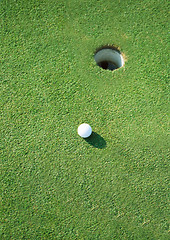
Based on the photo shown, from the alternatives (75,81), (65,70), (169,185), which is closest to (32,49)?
(65,70)

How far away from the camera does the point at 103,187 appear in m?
4.30

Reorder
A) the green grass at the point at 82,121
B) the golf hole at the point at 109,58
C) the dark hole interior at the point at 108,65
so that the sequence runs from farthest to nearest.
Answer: the dark hole interior at the point at 108,65 → the golf hole at the point at 109,58 → the green grass at the point at 82,121

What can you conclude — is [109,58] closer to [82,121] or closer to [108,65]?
[108,65]

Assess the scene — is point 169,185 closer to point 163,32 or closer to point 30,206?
point 30,206

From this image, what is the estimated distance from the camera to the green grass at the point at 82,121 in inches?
166

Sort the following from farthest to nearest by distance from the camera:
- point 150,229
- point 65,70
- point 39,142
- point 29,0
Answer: point 29,0
point 65,70
point 39,142
point 150,229

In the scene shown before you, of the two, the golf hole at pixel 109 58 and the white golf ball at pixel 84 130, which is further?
the golf hole at pixel 109 58

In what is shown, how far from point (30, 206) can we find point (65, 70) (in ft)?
9.23

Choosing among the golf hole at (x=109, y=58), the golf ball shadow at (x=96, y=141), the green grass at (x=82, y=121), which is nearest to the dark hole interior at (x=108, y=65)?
the golf hole at (x=109, y=58)

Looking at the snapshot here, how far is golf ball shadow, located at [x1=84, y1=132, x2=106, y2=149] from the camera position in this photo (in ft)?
14.6

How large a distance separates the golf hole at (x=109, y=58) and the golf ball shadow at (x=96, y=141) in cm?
172

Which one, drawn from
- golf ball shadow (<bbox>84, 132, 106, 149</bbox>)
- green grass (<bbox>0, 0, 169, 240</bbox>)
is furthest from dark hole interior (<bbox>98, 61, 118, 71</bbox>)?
golf ball shadow (<bbox>84, 132, 106, 149</bbox>)

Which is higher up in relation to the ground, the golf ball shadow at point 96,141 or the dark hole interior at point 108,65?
the dark hole interior at point 108,65

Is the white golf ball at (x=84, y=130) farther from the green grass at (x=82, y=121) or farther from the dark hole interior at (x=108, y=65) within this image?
the dark hole interior at (x=108, y=65)
